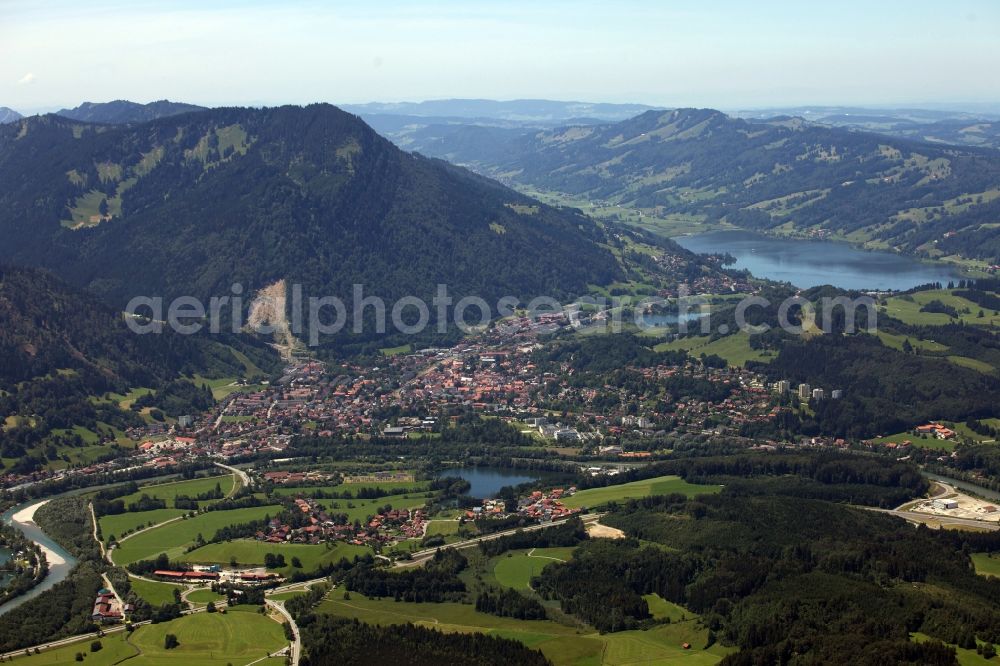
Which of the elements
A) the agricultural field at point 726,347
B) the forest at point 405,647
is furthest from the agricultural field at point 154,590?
the agricultural field at point 726,347

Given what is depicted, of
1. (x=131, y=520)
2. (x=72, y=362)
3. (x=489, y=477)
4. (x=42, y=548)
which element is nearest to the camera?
(x=42, y=548)

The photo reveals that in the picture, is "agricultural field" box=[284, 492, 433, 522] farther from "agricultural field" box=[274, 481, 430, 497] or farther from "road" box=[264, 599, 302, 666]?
"road" box=[264, 599, 302, 666]

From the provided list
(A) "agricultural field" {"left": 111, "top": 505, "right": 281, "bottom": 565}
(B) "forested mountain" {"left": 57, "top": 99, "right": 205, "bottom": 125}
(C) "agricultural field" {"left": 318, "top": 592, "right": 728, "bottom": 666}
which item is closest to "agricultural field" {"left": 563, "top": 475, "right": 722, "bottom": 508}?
(C) "agricultural field" {"left": 318, "top": 592, "right": 728, "bottom": 666}

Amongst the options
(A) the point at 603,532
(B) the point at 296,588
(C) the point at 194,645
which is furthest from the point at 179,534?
(A) the point at 603,532

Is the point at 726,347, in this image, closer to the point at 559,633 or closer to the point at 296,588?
the point at 296,588

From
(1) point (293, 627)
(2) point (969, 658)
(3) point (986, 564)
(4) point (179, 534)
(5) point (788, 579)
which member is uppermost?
(2) point (969, 658)
